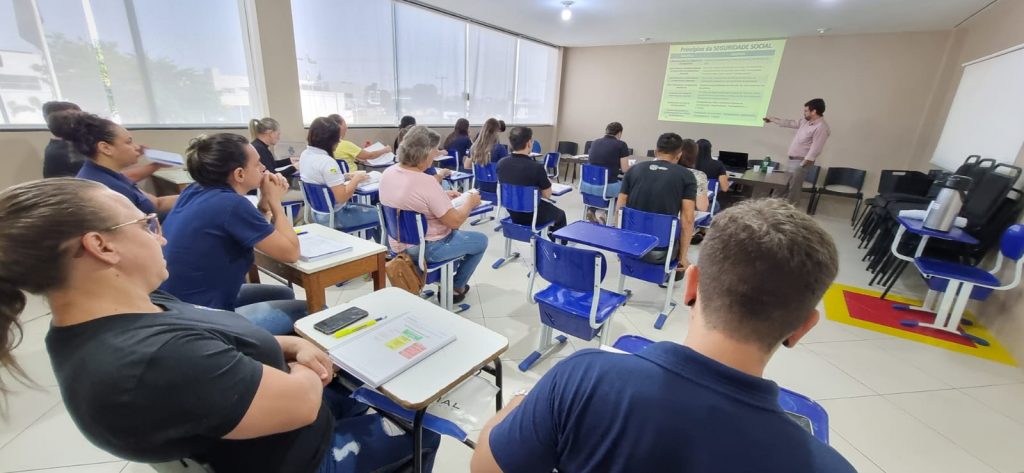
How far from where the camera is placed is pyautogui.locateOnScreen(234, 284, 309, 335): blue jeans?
63.6 inches

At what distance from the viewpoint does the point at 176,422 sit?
2.26 feet

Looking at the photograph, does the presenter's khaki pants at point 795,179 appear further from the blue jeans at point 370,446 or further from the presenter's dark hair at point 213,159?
the presenter's dark hair at point 213,159

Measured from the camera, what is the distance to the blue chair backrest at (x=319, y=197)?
3.02 metres

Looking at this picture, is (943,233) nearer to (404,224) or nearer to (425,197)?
(425,197)

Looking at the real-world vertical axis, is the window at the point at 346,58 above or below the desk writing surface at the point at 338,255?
above

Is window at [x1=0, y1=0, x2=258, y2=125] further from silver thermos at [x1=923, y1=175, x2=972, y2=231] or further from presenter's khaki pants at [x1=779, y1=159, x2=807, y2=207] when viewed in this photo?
presenter's khaki pants at [x1=779, y1=159, x2=807, y2=207]

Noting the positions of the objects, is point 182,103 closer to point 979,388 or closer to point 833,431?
point 833,431

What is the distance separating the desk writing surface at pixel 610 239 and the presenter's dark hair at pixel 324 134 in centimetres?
204

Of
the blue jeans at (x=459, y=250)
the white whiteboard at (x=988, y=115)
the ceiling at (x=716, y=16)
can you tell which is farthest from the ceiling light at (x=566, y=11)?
the white whiteboard at (x=988, y=115)

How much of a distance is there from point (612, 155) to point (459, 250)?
306cm

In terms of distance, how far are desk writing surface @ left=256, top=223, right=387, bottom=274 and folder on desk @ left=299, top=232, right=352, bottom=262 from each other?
0.03 m

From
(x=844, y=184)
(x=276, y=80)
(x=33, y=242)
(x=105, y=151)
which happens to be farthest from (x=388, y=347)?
(x=844, y=184)

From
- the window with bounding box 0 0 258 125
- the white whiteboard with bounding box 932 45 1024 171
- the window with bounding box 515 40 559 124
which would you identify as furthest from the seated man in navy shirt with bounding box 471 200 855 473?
the window with bounding box 515 40 559 124

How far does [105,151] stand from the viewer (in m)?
2.04
